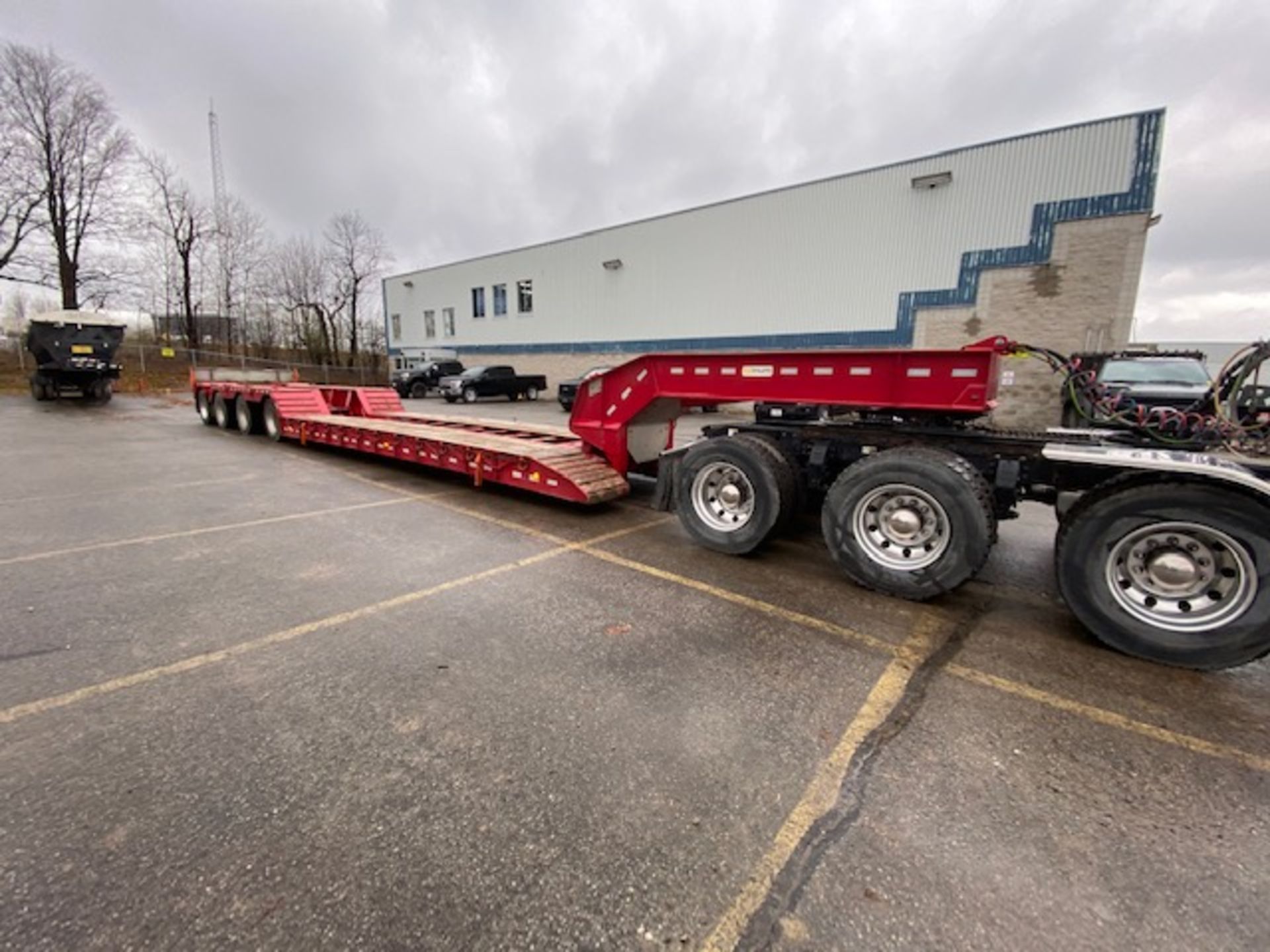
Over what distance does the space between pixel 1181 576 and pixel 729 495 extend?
2.98m

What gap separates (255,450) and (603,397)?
7.91 metres

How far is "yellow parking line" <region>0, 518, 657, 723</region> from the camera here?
2707 millimetres

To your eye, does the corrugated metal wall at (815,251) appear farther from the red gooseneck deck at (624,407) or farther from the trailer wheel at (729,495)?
the trailer wheel at (729,495)

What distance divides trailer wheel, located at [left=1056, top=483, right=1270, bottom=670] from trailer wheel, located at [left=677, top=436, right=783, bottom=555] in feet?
6.60

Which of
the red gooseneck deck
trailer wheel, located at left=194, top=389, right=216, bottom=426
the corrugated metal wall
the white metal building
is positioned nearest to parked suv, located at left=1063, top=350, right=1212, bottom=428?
the red gooseneck deck

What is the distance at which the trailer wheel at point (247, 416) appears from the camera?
12.4 m

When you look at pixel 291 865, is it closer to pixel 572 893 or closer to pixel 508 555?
pixel 572 893

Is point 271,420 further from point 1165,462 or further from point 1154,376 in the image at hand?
point 1154,376

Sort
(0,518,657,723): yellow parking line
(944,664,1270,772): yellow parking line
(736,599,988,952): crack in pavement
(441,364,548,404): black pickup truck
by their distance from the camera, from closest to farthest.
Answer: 1. (736,599,988,952): crack in pavement
2. (944,664,1270,772): yellow parking line
3. (0,518,657,723): yellow parking line
4. (441,364,548,404): black pickup truck

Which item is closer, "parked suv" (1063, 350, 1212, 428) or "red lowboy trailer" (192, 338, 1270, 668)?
"red lowboy trailer" (192, 338, 1270, 668)

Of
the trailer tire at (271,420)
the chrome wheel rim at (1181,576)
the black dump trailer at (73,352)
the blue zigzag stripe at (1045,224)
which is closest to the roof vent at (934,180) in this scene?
the blue zigzag stripe at (1045,224)

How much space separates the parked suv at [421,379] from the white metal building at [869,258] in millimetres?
4398

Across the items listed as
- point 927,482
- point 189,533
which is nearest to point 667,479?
point 927,482

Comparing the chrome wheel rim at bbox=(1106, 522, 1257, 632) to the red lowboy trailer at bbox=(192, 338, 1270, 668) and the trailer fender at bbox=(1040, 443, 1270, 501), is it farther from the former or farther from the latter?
the trailer fender at bbox=(1040, 443, 1270, 501)
